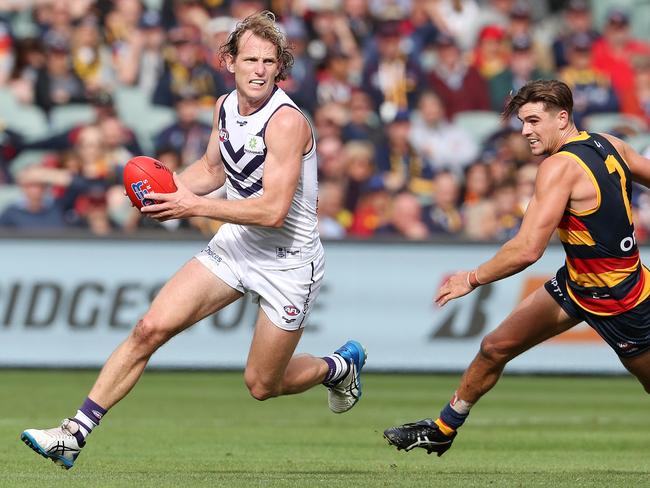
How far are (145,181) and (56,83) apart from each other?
1117cm

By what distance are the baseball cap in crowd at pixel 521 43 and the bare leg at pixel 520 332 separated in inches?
464

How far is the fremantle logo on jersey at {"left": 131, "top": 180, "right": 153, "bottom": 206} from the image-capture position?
8188mm

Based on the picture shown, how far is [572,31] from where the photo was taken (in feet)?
69.3

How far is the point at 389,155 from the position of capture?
18562 millimetres

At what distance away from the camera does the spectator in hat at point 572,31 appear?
68.3ft

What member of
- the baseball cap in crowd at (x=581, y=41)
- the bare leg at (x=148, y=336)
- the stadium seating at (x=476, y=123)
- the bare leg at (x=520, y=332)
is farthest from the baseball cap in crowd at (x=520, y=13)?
the bare leg at (x=148, y=336)

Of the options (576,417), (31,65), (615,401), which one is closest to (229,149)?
(576,417)

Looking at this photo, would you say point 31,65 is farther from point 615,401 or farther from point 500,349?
point 500,349

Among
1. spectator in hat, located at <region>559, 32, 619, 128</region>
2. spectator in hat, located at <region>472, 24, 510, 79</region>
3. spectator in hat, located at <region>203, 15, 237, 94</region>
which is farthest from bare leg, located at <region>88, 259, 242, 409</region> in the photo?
spectator in hat, located at <region>472, 24, 510, 79</region>

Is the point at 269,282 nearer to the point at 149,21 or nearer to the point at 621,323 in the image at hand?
the point at 621,323

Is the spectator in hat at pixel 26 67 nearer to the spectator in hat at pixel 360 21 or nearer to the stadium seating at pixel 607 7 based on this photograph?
the spectator in hat at pixel 360 21

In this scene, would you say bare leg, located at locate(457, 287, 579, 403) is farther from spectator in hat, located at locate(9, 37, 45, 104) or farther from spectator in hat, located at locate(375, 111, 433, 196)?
spectator in hat, located at locate(9, 37, 45, 104)

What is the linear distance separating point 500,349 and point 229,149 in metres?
2.14

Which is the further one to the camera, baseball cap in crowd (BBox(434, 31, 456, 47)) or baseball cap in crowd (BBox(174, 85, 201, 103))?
baseball cap in crowd (BBox(434, 31, 456, 47))
